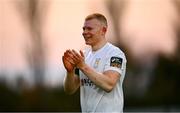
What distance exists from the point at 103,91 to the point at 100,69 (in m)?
0.19

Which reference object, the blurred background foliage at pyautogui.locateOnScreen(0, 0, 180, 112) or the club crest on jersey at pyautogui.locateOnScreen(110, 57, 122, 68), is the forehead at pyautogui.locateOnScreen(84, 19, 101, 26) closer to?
the club crest on jersey at pyautogui.locateOnScreen(110, 57, 122, 68)

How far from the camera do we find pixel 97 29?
604cm

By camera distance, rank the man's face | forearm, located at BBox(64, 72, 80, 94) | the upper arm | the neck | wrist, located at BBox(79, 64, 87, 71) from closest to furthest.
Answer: wrist, located at BBox(79, 64, 87, 71)
the upper arm
the man's face
the neck
forearm, located at BBox(64, 72, 80, 94)

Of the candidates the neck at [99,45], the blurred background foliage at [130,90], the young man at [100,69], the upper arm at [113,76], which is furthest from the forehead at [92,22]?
the blurred background foliage at [130,90]

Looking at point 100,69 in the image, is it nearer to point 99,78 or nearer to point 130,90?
point 99,78

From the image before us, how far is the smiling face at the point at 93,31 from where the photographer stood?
19.8 feet

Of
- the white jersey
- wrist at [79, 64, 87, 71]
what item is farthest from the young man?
wrist at [79, 64, 87, 71]

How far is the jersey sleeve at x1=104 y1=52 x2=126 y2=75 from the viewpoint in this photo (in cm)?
598

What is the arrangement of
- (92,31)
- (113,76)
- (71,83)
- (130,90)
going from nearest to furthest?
(113,76)
(92,31)
(71,83)
(130,90)

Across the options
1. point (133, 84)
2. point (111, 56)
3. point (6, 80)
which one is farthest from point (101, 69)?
point (133, 84)

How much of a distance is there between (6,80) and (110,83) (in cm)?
1561

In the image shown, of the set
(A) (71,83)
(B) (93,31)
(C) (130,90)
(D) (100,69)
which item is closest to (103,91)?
(D) (100,69)

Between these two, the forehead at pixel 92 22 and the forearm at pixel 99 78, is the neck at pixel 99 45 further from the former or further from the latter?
the forearm at pixel 99 78

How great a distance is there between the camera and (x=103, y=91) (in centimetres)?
606
